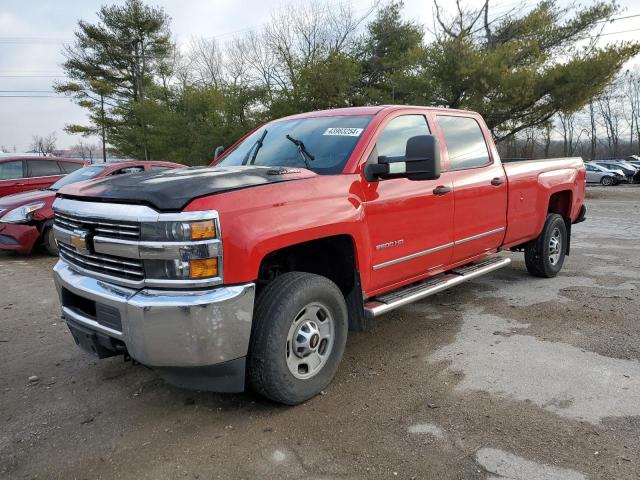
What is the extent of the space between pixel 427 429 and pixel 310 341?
86cm

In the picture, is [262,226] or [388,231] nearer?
[262,226]

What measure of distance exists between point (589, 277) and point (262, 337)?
4.94 m

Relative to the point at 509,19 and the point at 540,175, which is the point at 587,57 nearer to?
the point at 509,19

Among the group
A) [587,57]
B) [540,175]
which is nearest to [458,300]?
[540,175]

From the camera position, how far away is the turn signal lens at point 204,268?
102 inches

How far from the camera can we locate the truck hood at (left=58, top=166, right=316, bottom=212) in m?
2.63

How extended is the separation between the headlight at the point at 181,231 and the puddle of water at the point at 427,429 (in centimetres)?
157

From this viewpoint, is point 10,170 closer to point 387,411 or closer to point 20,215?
point 20,215

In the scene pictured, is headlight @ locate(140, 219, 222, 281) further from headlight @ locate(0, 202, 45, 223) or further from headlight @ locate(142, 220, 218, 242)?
headlight @ locate(0, 202, 45, 223)

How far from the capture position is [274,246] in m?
2.84

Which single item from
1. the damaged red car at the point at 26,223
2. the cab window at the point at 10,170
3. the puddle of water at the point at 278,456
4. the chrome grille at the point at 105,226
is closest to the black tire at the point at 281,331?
the puddle of water at the point at 278,456

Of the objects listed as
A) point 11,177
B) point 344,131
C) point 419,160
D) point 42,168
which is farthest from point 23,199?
point 419,160

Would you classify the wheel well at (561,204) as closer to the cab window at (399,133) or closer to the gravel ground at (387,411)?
the gravel ground at (387,411)

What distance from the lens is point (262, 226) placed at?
2770 millimetres
